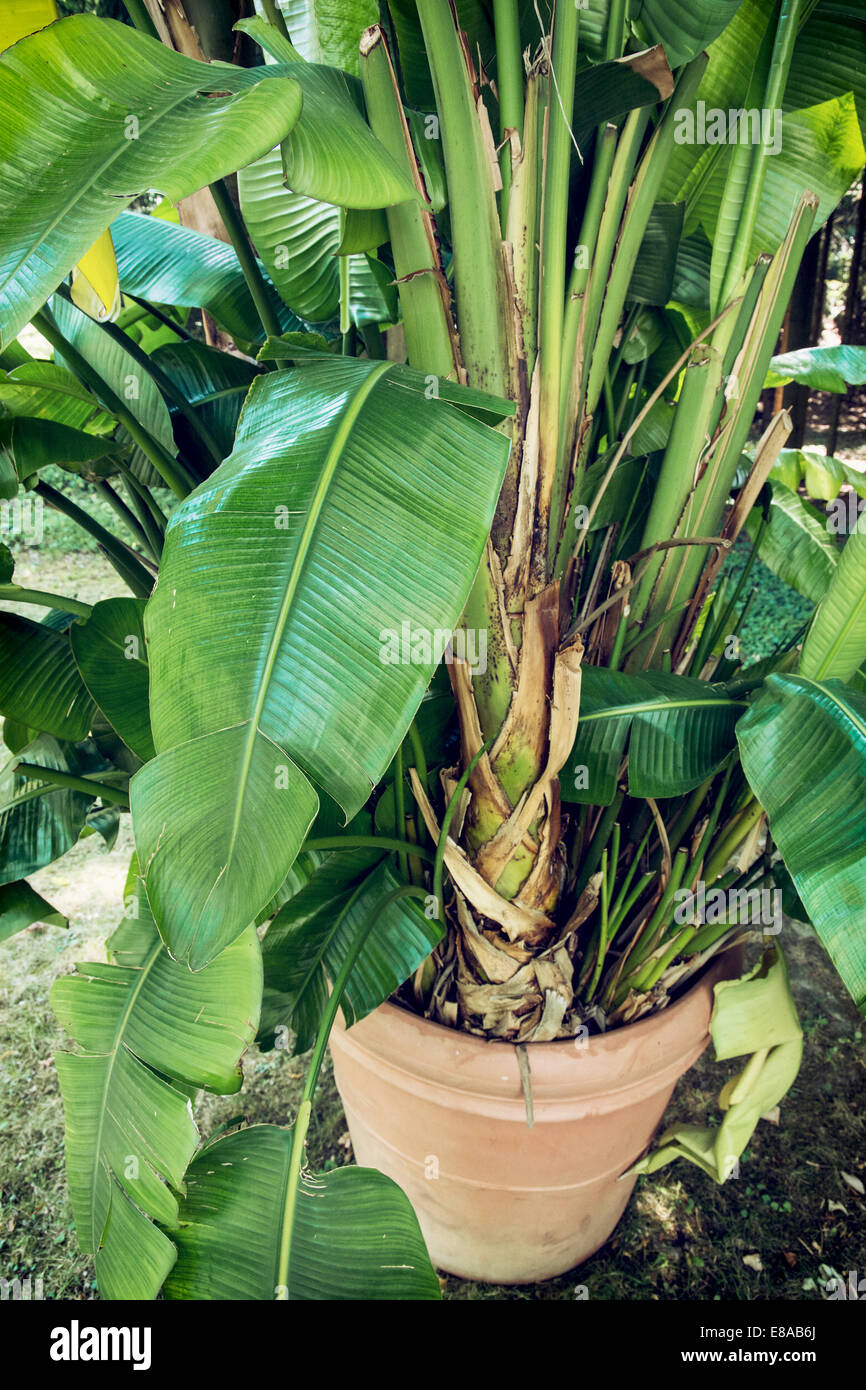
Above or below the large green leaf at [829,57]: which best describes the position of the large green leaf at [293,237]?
below

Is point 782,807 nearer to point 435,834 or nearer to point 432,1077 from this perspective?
point 435,834

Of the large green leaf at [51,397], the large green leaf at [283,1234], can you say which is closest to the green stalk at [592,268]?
the large green leaf at [51,397]

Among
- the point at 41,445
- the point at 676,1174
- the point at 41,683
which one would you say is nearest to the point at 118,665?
the point at 41,683

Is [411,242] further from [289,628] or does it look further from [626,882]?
[626,882]

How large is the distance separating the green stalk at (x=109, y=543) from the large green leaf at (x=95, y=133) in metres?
0.57

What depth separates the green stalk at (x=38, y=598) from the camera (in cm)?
85

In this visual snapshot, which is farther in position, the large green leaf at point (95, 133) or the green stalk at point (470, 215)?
the green stalk at point (470, 215)

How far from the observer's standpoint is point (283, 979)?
3.08ft

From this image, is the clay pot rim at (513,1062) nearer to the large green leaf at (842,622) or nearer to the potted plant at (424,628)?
the potted plant at (424,628)

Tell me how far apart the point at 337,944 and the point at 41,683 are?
45cm

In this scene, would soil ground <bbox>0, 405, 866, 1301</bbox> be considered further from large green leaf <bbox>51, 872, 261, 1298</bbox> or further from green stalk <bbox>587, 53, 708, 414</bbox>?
green stalk <bbox>587, 53, 708, 414</bbox>

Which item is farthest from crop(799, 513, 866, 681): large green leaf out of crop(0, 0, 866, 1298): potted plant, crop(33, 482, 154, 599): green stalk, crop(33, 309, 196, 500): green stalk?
crop(33, 482, 154, 599): green stalk

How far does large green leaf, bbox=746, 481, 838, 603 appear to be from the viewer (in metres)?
1.30

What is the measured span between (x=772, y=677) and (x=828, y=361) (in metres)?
0.58
